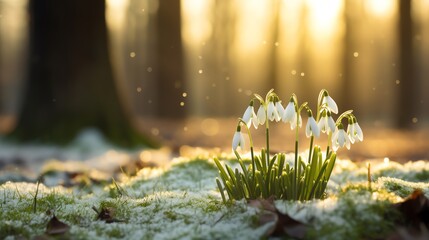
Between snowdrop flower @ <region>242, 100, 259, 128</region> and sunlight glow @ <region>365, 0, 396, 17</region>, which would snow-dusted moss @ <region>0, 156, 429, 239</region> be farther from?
sunlight glow @ <region>365, 0, 396, 17</region>

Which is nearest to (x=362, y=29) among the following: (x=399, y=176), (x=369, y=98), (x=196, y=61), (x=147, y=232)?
(x=369, y=98)

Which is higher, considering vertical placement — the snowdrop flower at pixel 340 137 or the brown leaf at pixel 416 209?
the snowdrop flower at pixel 340 137

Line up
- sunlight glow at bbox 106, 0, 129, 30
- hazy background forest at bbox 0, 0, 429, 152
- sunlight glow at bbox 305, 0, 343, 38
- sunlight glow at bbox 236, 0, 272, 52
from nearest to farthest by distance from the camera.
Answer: hazy background forest at bbox 0, 0, 429, 152 → sunlight glow at bbox 305, 0, 343, 38 → sunlight glow at bbox 106, 0, 129, 30 → sunlight glow at bbox 236, 0, 272, 52

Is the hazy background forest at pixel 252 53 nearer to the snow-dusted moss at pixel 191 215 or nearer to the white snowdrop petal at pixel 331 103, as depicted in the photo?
the snow-dusted moss at pixel 191 215

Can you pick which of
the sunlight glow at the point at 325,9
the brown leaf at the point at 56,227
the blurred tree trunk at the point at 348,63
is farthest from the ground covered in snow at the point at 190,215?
the sunlight glow at the point at 325,9

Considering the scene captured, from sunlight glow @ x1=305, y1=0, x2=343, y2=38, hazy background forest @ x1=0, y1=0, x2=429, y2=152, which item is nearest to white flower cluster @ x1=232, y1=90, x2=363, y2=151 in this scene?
hazy background forest @ x1=0, y1=0, x2=429, y2=152

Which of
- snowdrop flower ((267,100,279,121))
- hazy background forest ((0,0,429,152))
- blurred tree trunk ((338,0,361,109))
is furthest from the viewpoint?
blurred tree trunk ((338,0,361,109))
